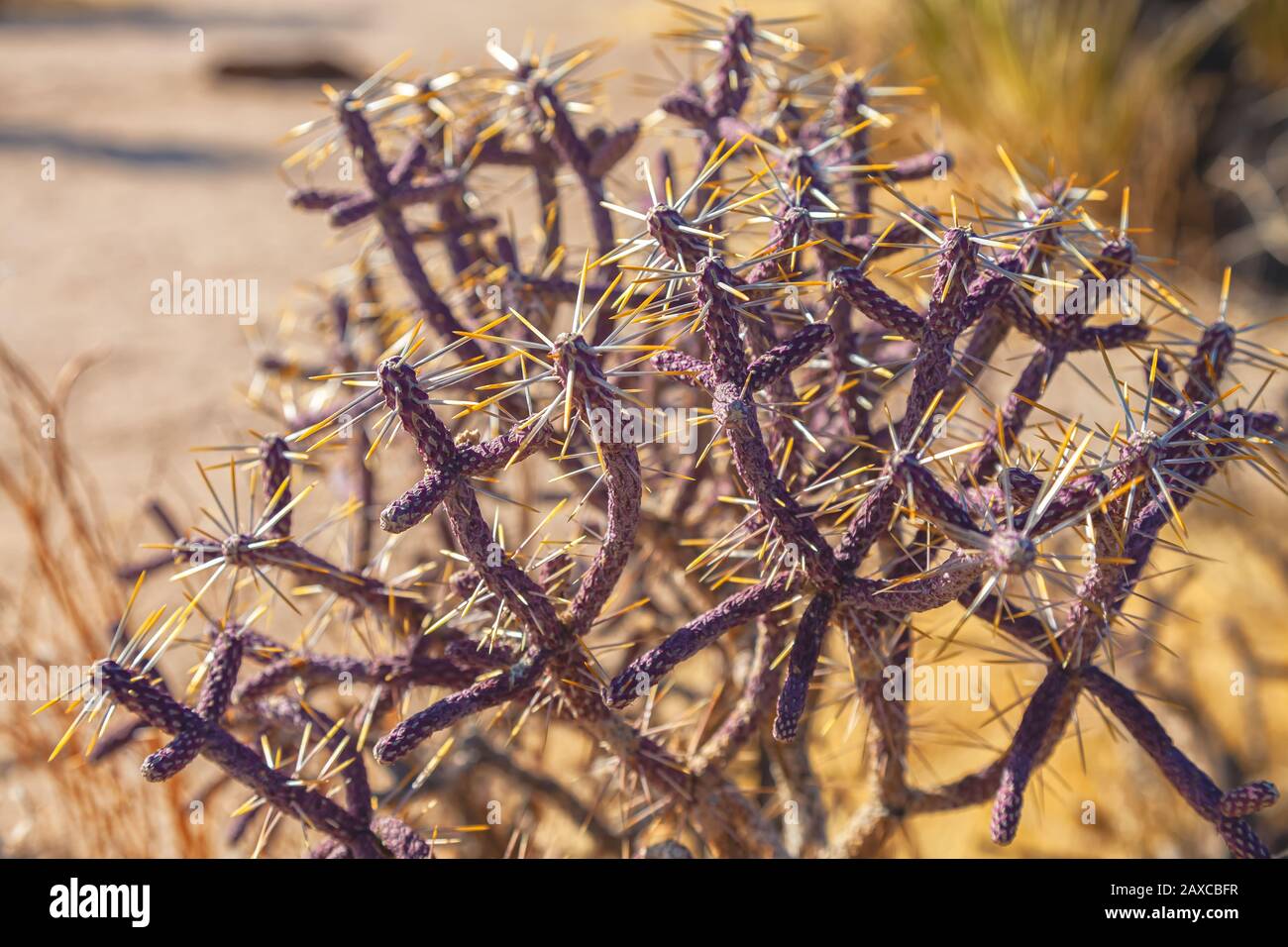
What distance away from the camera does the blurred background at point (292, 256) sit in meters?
3.03

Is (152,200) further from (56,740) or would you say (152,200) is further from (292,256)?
(56,740)

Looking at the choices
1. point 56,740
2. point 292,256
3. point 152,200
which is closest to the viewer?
point 56,740

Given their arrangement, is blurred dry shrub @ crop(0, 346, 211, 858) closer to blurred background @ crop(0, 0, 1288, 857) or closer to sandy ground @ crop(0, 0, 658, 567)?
blurred background @ crop(0, 0, 1288, 857)

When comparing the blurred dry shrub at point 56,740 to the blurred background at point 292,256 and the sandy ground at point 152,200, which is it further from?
the sandy ground at point 152,200

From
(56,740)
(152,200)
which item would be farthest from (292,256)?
(56,740)

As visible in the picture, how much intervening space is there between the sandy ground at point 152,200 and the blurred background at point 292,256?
2 centimetres

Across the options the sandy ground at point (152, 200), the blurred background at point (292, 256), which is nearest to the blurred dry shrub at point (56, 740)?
the blurred background at point (292, 256)

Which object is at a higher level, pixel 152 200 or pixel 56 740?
pixel 152 200

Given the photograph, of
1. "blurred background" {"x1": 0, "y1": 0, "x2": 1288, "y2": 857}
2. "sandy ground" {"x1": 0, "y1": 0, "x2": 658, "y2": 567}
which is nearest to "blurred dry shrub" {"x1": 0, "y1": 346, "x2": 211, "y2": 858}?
"blurred background" {"x1": 0, "y1": 0, "x2": 1288, "y2": 857}

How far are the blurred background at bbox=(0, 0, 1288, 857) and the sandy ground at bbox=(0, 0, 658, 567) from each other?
0.08 feet

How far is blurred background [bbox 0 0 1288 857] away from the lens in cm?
303

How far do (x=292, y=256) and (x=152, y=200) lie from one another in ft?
5.23

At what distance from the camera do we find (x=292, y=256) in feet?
22.7

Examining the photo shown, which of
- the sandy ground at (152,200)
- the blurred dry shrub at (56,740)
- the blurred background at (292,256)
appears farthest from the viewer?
the sandy ground at (152,200)
